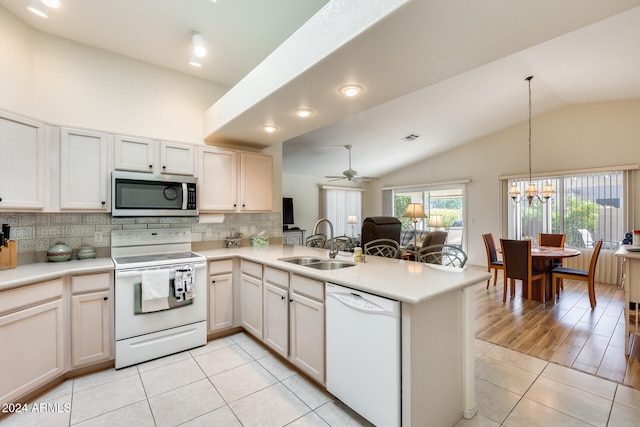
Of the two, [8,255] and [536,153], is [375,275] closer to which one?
[8,255]

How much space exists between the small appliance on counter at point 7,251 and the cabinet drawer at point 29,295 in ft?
1.37

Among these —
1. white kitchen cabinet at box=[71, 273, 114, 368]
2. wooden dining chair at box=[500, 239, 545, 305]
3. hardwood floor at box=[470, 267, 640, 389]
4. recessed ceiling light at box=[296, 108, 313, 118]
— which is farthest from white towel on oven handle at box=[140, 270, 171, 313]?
wooden dining chair at box=[500, 239, 545, 305]

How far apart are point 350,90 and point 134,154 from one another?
84.5 inches

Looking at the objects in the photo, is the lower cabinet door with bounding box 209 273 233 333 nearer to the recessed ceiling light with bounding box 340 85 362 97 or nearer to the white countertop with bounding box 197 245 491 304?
the white countertop with bounding box 197 245 491 304

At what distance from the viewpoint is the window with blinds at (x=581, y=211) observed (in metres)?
5.21

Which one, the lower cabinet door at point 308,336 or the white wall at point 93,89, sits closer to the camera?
the lower cabinet door at point 308,336

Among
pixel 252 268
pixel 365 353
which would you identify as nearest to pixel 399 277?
pixel 365 353

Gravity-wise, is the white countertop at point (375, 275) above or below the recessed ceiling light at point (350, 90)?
below

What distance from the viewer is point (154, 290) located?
2424mm

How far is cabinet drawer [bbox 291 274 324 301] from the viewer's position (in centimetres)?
199

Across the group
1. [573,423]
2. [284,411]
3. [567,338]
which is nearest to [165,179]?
[284,411]

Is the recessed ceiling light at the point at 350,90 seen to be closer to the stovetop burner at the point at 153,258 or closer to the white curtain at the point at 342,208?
the stovetop burner at the point at 153,258

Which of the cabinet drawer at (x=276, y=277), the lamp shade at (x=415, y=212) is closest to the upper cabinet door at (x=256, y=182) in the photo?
the cabinet drawer at (x=276, y=277)

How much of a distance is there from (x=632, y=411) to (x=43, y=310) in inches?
158
